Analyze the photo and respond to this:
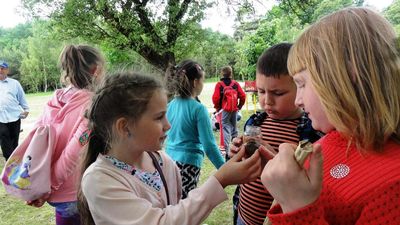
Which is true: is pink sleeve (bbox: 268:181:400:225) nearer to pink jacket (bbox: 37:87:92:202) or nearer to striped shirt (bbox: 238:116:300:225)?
striped shirt (bbox: 238:116:300:225)

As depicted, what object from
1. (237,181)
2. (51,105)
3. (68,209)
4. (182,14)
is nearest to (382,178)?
(237,181)

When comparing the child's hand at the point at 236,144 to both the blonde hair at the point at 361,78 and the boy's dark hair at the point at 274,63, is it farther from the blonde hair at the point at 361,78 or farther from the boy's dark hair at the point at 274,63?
the blonde hair at the point at 361,78

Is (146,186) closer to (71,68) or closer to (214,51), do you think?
(71,68)

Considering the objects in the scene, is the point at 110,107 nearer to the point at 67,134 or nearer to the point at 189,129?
the point at 67,134

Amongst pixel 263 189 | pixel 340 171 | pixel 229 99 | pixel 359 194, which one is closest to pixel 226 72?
pixel 229 99

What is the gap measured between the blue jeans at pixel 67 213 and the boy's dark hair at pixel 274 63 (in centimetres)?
149

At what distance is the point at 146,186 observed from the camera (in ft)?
4.72

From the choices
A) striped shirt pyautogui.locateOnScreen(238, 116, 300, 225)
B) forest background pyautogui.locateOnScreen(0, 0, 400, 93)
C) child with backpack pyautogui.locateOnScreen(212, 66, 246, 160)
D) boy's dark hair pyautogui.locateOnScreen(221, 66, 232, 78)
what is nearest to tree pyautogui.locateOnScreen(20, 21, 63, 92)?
forest background pyautogui.locateOnScreen(0, 0, 400, 93)

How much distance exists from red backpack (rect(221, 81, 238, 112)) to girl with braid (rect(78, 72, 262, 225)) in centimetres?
565

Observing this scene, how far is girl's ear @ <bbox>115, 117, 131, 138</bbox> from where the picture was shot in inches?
58.7

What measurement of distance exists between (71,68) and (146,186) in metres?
1.28

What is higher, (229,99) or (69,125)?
(69,125)

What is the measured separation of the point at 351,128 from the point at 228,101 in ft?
20.9

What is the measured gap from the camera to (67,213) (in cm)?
217
